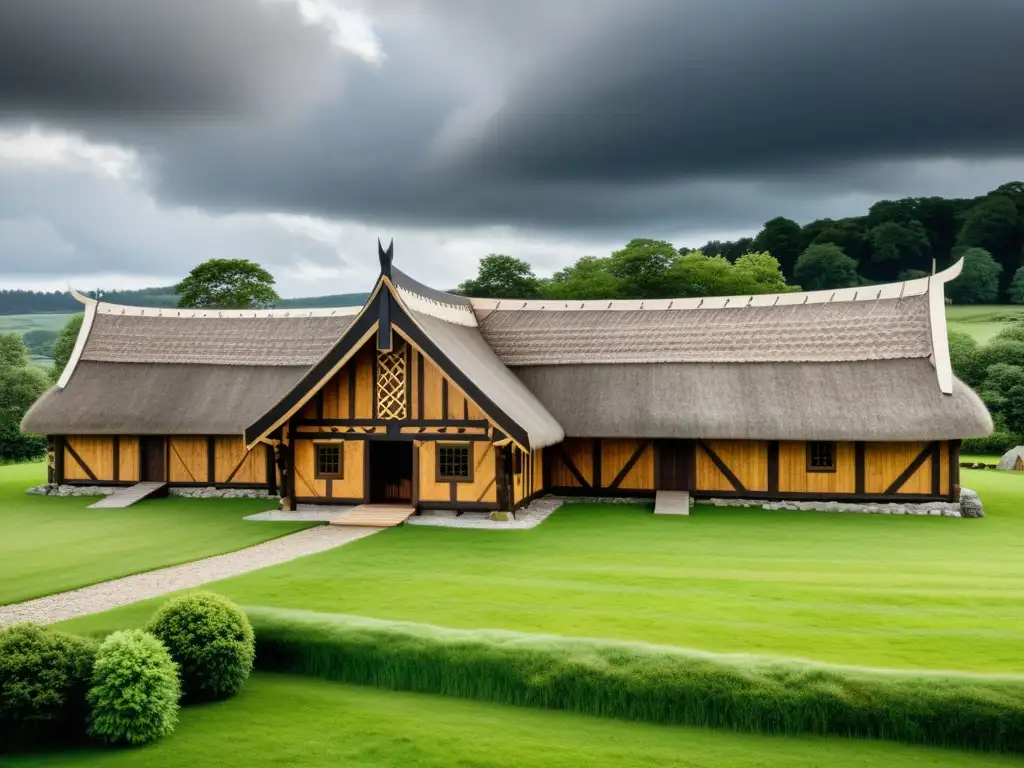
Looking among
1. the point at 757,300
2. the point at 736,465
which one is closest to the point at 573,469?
the point at 736,465

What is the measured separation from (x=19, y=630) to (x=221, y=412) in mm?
17835

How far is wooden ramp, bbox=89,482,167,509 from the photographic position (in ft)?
83.9

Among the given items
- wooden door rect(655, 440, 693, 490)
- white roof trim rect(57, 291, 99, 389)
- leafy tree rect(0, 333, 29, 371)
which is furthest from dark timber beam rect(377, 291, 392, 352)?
leafy tree rect(0, 333, 29, 371)

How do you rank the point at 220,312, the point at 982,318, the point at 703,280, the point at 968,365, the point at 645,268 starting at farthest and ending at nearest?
the point at 982,318
the point at 645,268
the point at 703,280
the point at 968,365
the point at 220,312

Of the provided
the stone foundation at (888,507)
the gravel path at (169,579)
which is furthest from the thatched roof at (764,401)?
the gravel path at (169,579)

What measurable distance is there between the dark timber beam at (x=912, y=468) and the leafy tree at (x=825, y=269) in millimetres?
62208

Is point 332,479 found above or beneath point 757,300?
beneath

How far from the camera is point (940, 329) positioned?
24797mm

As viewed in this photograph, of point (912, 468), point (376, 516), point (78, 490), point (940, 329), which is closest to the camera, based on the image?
point (376, 516)

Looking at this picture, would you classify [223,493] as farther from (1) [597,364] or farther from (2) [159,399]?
(1) [597,364]

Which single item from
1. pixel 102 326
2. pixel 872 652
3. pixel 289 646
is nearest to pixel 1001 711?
pixel 872 652

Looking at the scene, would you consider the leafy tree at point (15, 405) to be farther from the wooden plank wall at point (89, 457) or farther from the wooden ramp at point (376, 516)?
the wooden ramp at point (376, 516)

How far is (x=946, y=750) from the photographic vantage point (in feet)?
29.8

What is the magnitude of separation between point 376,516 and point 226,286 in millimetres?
43715
